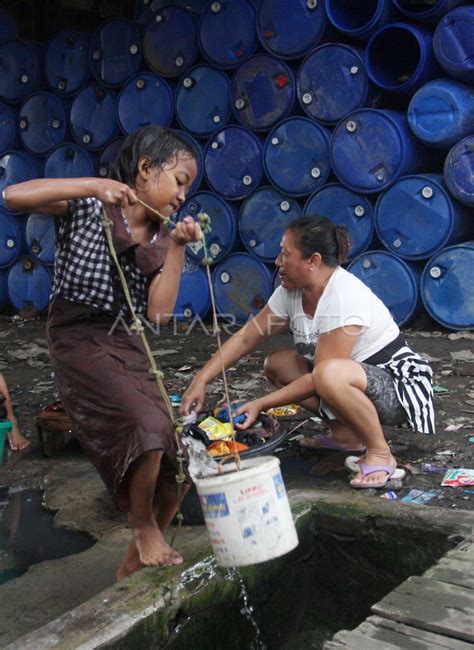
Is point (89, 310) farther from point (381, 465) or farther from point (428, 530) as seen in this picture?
point (381, 465)

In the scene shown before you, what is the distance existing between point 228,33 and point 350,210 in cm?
193

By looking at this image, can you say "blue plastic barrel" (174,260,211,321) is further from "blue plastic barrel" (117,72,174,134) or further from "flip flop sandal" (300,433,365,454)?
"flip flop sandal" (300,433,365,454)

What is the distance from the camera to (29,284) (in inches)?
349

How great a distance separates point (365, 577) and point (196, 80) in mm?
5660

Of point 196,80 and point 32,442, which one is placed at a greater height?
point 196,80

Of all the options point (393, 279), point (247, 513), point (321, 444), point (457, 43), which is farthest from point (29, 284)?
point (247, 513)

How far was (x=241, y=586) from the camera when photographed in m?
2.38

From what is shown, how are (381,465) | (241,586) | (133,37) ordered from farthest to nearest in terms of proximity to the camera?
1. (133,37)
2. (381,465)
3. (241,586)

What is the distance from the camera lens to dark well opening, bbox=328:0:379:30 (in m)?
6.43

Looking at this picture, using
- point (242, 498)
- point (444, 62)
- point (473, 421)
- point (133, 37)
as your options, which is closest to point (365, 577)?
point (242, 498)

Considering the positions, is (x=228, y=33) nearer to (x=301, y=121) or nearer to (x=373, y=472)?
(x=301, y=121)

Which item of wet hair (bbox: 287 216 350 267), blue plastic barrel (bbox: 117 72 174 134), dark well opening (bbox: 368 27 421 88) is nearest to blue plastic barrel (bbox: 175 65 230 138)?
blue plastic barrel (bbox: 117 72 174 134)

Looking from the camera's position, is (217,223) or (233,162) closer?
(233,162)

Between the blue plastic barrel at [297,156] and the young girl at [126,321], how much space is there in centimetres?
437
